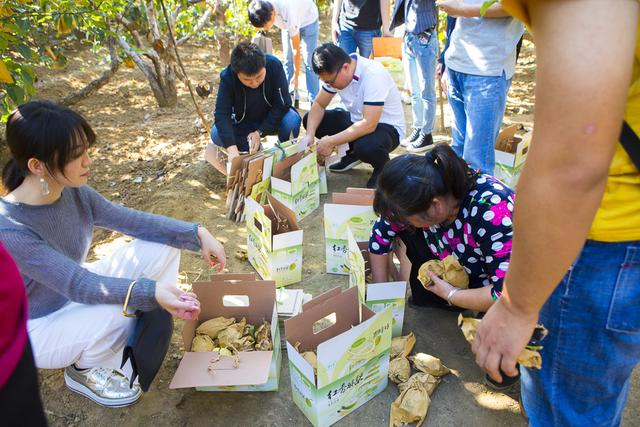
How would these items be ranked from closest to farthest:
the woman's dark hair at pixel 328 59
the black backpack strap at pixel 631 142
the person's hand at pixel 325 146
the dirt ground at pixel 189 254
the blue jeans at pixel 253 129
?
the black backpack strap at pixel 631 142
the dirt ground at pixel 189 254
the woman's dark hair at pixel 328 59
the person's hand at pixel 325 146
the blue jeans at pixel 253 129

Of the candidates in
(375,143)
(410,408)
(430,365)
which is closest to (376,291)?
(430,365)

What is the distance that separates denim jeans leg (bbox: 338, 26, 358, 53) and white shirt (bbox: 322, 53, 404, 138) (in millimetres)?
1115

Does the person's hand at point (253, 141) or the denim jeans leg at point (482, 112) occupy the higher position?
the denim jeans leg at point (482, 112)

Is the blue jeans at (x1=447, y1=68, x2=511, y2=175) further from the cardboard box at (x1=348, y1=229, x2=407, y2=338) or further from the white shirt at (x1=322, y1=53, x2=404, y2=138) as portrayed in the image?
the cardboard box at (x1=348, y1=229, x2=407, y2=338)

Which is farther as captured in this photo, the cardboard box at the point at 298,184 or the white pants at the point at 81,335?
the cardboard box at the point at 298,184

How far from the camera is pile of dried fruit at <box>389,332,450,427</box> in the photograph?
5.65 feet

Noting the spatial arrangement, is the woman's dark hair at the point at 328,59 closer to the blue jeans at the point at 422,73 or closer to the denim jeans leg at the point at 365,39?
the blue jeans at the point at 422,73

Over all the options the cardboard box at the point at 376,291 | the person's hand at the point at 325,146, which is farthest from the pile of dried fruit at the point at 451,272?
the person's hand at the point at 325,146

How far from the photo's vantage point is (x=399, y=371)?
188 centimetres

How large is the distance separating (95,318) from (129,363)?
0.75 ft

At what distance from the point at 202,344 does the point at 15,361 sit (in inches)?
50.0

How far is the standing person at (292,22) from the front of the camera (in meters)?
4.30

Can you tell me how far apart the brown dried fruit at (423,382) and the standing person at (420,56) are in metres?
2.43

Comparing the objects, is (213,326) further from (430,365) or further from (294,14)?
(294,14)
